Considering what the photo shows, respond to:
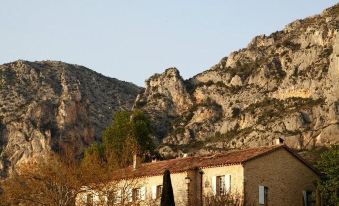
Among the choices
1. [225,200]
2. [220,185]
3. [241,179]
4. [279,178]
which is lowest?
[225,200]

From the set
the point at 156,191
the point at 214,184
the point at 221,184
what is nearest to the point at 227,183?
the point at 221,184

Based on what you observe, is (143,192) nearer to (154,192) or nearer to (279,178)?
(154,192)

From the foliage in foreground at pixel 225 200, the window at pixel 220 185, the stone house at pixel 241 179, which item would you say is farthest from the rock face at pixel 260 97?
the foliage in foreground at pixel 225 200

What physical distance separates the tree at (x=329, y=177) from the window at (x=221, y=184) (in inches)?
303

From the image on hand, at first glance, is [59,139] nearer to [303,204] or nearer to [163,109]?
[163,109]

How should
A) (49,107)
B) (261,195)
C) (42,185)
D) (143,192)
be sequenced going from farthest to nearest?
(49,107), (143,192), (261,195), (42,185)

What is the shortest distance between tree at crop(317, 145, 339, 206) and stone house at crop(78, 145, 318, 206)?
3.65 feet

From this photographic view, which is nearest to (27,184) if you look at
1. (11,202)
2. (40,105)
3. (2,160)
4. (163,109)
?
(11,202)

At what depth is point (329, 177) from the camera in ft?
174

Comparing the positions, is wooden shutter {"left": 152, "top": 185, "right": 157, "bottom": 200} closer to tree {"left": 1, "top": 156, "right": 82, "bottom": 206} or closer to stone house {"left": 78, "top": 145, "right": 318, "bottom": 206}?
stone house {"left": 78, "top": 145, "right": 318, "bottom": 206}

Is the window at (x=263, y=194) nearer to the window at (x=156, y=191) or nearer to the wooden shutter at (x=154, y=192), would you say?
the window at (x=156, y=191)

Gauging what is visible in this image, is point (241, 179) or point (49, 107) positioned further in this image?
point (49, 107)

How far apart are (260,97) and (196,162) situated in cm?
8762

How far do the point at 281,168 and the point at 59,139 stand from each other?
8949 cm
